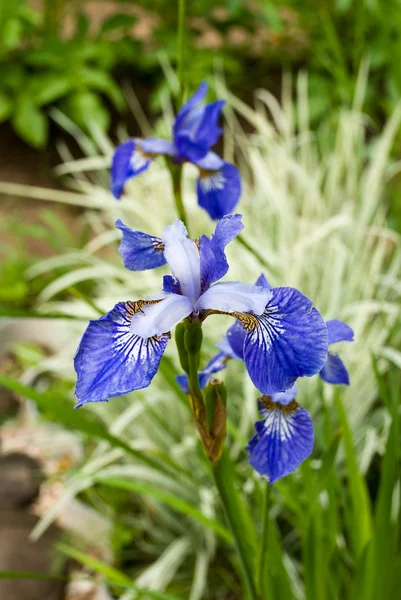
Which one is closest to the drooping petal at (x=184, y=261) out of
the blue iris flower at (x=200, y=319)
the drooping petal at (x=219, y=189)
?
the blue iris flower at (x=200, y=319)

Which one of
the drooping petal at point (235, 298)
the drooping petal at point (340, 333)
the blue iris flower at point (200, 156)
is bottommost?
the drooping petal at point (235, 298)

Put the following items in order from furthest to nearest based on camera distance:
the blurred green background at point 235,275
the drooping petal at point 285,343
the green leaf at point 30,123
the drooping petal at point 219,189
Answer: the green leaf at point 30,123
the drooping petal at point 219,189
the blurred green background at point 235,275
the drooping petal at point 285,343

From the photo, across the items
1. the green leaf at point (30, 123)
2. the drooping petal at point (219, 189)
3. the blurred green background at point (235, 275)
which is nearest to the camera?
the blurred green background at point (235, 275)

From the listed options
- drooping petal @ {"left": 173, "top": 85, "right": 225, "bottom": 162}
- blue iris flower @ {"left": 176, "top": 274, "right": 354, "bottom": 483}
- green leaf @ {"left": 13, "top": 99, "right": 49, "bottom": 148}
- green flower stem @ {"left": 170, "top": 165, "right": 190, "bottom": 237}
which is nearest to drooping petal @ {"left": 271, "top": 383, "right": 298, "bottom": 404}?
blue iris flower @ {"left": 176, "top": 274, "right": 354, "bottom": 483}

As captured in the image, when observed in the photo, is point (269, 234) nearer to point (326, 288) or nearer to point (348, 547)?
point (326, 288)

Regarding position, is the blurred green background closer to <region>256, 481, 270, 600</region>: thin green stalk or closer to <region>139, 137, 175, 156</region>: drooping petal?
<region>256, 481, 270, 600</region>: thin green stalk

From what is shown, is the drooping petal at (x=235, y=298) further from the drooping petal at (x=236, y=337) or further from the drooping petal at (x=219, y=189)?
the drooping petal at (x=219, y=189)

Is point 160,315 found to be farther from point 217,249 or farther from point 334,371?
point 334,371

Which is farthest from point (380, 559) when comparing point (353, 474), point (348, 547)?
point (348, 547)
